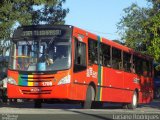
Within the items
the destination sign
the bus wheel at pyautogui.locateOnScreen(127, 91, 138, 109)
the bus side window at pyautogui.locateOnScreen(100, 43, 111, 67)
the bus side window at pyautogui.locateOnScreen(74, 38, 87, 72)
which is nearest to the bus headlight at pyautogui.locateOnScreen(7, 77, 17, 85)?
the destination sign

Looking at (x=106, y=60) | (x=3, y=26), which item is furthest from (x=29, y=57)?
(x=3, y=26)

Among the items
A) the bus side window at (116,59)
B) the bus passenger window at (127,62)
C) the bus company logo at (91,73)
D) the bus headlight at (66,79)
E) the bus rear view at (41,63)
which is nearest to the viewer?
the bus headlight at (66,79)

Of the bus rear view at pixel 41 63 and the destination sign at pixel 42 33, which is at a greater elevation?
the destination sign at pixel 42 33

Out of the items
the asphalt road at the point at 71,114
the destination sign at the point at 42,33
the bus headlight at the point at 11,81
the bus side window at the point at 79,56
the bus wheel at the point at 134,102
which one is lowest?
the asphalt road at the point at 71,114

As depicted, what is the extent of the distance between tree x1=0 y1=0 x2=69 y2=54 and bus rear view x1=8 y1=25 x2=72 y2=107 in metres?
5.90

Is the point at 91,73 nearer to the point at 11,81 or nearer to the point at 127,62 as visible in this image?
the point at 11,81

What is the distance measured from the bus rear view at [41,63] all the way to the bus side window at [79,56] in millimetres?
393

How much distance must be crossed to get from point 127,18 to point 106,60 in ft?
96.8

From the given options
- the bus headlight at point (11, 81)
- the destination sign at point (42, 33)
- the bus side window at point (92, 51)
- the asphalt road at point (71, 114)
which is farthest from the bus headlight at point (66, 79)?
the bus headlight at point (11, 81)

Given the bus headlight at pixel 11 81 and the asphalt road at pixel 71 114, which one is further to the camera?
the bus headlight at pixel 11 81

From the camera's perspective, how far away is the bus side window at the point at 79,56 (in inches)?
826

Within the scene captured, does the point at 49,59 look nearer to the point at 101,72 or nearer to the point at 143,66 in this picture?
the point at 101,72

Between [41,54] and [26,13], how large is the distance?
8804 millimetres

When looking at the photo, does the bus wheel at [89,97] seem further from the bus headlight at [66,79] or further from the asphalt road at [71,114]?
the bus headlight at [66,79]
